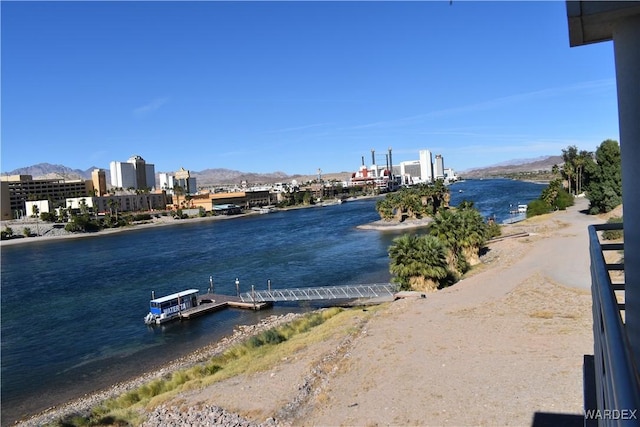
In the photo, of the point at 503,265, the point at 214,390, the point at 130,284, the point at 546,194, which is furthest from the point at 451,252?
the point at 546,194

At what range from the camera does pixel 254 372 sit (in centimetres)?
1508

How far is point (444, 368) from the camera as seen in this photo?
12.0 metres

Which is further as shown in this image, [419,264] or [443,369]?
[419,264]

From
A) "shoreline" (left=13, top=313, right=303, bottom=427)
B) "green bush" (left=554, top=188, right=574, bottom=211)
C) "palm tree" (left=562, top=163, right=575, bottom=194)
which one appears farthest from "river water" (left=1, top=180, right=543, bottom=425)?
"palm tree" (left=562, top=163, right=575, bottom=194)

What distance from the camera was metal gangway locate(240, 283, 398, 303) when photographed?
90.5 feet

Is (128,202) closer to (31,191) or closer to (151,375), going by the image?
(31,191)

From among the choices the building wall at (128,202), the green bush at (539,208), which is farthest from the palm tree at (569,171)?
the building wall at (128,202)

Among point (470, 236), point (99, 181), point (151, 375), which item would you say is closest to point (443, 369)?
point (151, 375)

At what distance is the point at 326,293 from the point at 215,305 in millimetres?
6879

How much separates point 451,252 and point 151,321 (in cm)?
1724

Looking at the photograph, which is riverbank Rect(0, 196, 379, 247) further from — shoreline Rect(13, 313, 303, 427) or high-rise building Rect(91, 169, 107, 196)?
shoreline Rect(13, 313, 303, 427)

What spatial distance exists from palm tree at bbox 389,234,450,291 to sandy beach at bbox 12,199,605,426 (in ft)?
8.44

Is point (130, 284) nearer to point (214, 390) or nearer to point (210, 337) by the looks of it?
point (210, 337)

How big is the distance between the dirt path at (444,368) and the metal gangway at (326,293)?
297 inches
